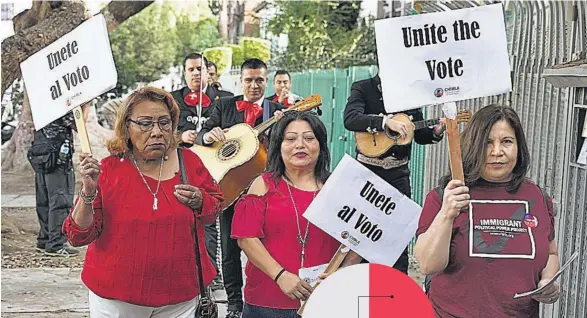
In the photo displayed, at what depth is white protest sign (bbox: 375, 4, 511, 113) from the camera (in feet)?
15.1

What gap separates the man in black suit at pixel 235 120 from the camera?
8.15 metres

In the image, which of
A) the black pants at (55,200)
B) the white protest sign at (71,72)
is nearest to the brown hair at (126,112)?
the white protest sign at (71,72)

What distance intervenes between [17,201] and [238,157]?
10.1 metres

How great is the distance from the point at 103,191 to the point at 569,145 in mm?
2862

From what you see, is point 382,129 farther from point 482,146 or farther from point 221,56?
point 221,56

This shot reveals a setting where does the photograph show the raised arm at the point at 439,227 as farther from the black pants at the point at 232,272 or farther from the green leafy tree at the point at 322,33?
the green leafy tree at the point at 322,33

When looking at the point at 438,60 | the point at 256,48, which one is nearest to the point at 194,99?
the point at 438,60

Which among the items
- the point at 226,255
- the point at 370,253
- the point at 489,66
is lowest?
the point at 226,255

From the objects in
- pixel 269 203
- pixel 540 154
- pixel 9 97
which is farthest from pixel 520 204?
pixel 9 97

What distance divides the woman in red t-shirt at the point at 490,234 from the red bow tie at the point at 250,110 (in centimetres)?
402

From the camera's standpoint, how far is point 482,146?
4.48 metres

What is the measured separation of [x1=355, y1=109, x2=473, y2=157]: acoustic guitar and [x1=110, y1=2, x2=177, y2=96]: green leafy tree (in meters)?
32.5

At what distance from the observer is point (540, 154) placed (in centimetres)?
714

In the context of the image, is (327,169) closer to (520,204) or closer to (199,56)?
(520,204)
